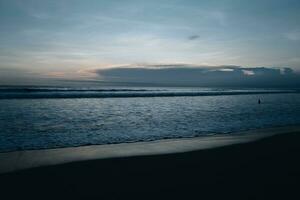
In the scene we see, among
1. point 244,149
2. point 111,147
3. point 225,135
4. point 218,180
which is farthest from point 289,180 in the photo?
point 225,135

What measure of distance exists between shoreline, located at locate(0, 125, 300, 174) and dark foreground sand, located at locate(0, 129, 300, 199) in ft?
1.78

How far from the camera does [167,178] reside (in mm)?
6316

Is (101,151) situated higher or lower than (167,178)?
lower

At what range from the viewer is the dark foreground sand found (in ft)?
17.7

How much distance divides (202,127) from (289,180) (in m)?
9.16

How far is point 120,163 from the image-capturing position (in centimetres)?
771

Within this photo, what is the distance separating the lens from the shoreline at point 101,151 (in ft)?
25.4

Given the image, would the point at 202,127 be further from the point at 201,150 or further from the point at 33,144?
the point at 33,144

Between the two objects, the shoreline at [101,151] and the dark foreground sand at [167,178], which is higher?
the dark foreground sand at [167,178]

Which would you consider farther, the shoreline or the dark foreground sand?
the shoreline

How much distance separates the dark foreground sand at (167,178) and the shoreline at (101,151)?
1.78 ft

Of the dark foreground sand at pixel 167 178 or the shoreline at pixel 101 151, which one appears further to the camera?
the shoreline at pixel 101 151

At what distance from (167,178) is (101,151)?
12.3 feet

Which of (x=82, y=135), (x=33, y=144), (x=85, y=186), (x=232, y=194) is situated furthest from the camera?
(x=82, y=135)
